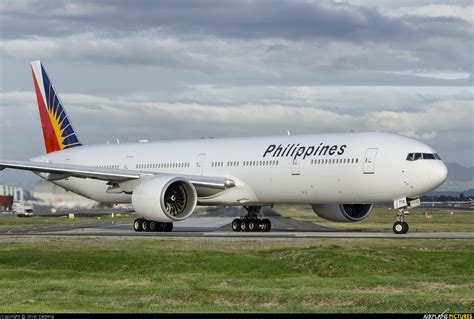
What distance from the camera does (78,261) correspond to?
30047 mm

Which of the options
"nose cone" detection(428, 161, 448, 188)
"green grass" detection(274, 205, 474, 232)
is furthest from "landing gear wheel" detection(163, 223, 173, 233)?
"nose cone" detection(428, 161, 448, 188)

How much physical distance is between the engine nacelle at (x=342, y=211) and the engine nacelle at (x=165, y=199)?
298 inches

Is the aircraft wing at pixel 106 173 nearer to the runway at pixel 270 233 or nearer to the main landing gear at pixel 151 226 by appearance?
the main landing gear at pixel 151 226

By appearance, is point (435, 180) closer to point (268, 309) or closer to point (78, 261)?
point (78, 261)

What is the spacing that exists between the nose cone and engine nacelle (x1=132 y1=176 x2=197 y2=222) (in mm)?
11872

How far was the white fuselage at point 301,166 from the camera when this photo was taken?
42156 mm

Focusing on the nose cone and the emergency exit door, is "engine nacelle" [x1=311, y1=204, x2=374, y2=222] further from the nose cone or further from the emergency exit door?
the nose cone

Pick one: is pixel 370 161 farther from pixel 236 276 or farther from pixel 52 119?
pixel 52 119

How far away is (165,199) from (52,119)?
56.6ft

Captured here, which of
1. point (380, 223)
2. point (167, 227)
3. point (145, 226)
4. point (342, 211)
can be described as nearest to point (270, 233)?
point (342, 211)

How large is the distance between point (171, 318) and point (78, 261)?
47.0ft

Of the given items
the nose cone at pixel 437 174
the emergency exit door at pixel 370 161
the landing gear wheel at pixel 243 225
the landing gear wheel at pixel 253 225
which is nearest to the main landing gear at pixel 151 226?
the landing gear wheel at pixel 243 225

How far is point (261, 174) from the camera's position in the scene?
46938mm

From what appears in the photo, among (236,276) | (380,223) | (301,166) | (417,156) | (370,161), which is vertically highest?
(417,156)
